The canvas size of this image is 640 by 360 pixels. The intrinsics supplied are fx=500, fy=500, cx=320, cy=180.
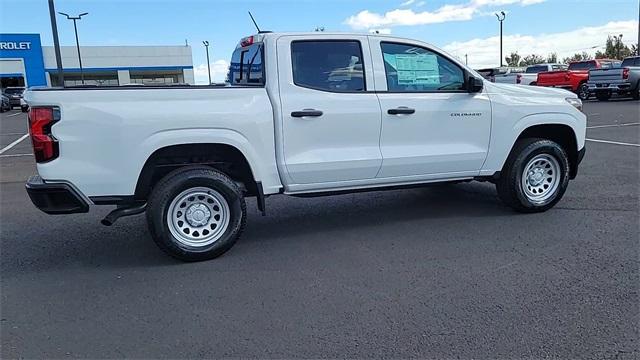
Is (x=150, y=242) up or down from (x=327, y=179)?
down

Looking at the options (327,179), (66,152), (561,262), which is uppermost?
(66,152)

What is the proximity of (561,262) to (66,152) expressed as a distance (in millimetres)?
4075

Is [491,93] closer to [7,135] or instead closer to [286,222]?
[286,222]

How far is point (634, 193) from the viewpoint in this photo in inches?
244

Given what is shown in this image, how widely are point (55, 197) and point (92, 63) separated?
60.0 metres

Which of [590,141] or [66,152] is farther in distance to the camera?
[590,141]

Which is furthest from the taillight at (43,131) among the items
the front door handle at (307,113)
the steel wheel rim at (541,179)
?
the steel wheel rim at (541,179)

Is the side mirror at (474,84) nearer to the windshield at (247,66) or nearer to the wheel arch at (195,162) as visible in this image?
the windshield at (247,66)

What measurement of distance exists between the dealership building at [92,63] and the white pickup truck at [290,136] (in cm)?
4901

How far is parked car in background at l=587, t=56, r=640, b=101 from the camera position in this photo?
21.4 meters

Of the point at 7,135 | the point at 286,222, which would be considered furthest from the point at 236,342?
the point at 7,135

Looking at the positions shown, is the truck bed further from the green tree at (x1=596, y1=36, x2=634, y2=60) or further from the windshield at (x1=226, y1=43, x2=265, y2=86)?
the green tree at (x1=596, y1=36, x2=634, y2=60)

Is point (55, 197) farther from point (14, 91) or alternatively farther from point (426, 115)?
point (14, 91)

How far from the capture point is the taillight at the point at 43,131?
149 inches
